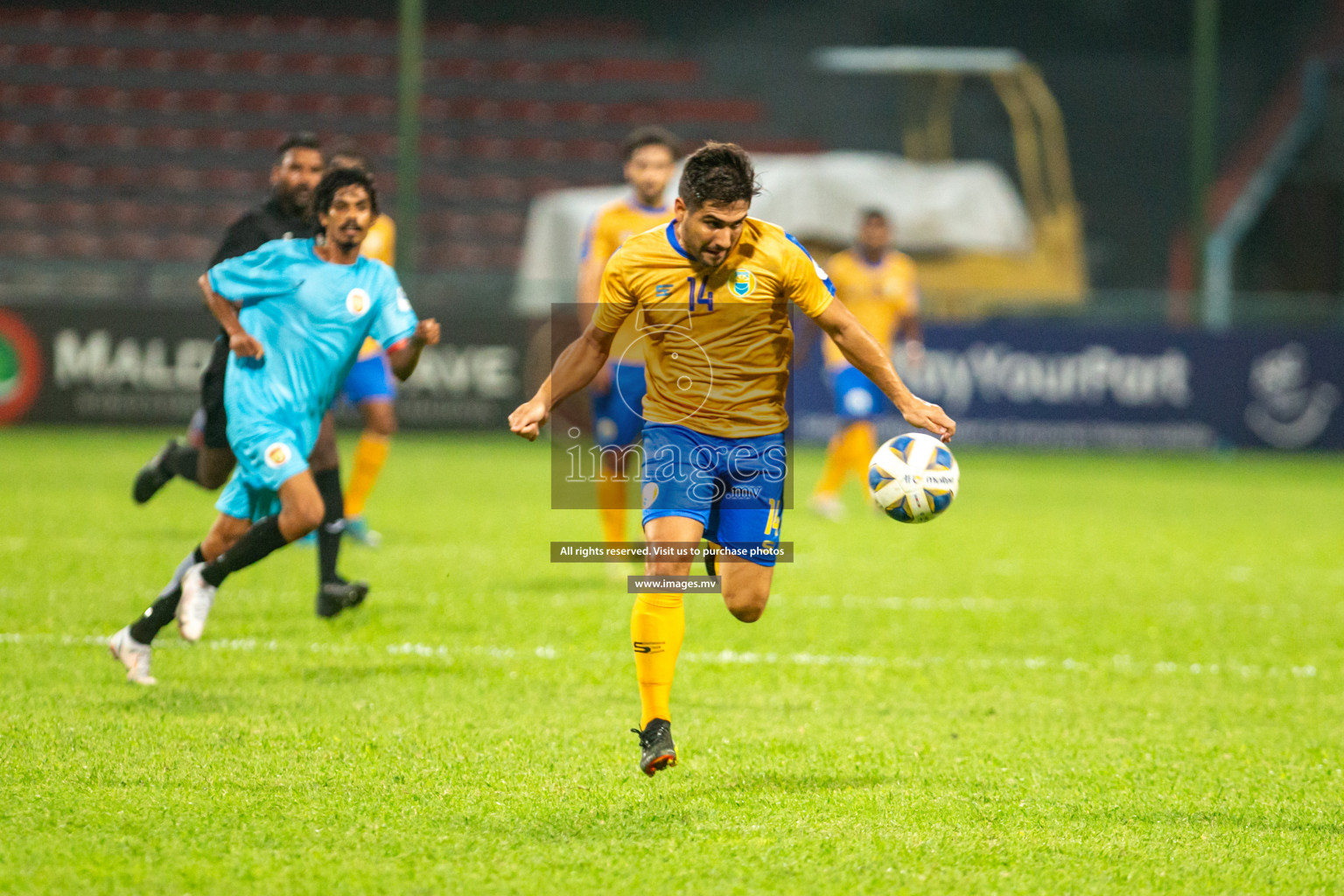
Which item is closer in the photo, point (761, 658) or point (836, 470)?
point (761, 658)

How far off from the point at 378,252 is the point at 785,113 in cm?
1876

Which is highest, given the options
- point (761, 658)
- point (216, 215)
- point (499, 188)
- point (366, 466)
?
point (499, 188)

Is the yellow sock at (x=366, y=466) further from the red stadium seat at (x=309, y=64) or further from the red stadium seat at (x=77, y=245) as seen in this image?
the red stadium seat at (x=309, y=64)

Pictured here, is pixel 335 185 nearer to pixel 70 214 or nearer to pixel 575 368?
pixel 575 368

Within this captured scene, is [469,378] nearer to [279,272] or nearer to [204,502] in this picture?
[204,502]

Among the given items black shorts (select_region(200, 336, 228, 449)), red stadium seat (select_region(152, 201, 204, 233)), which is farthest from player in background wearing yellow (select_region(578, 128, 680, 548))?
red stadium seat (select_region(152, 201, 204, 233))

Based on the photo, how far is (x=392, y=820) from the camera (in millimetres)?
4363

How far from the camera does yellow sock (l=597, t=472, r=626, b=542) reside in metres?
8.80

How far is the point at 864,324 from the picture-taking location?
12836 mm

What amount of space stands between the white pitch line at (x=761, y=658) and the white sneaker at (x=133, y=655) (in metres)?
0.69

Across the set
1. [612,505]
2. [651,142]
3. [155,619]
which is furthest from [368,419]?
[155,619]

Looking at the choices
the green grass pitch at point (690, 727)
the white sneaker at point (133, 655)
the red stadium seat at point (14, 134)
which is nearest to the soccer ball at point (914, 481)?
the green grass pitch at point (690, 727)

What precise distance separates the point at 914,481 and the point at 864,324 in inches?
300

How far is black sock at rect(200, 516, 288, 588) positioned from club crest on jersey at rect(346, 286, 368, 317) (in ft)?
2.94
